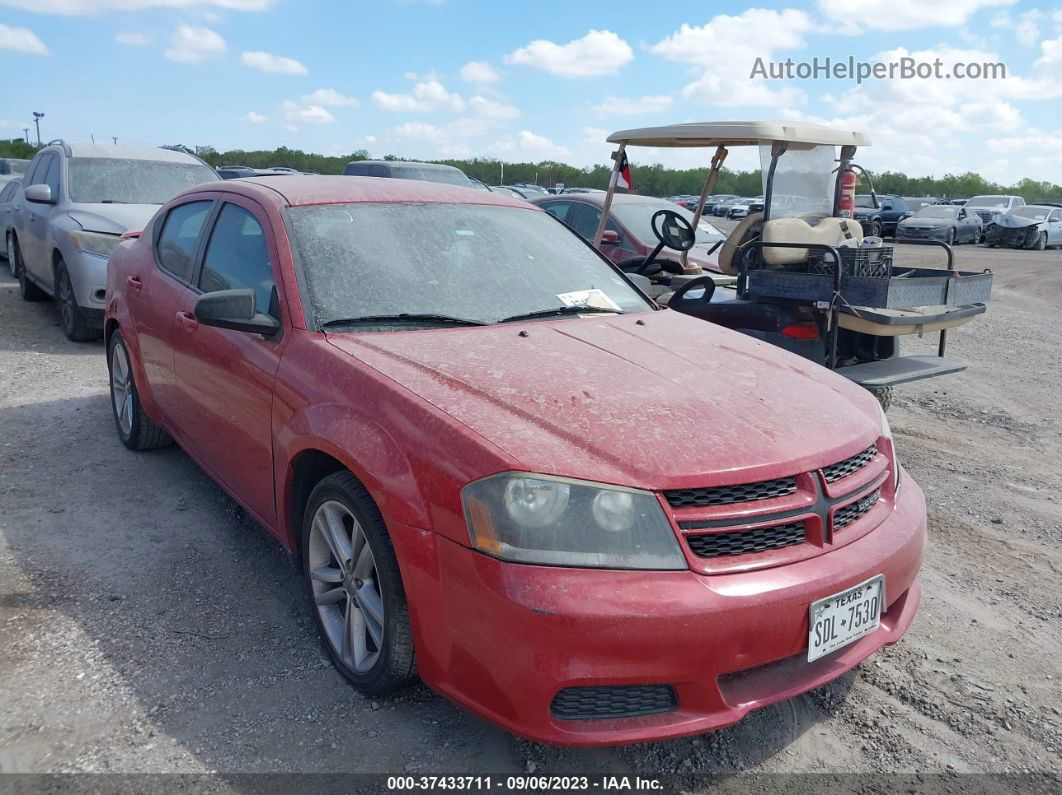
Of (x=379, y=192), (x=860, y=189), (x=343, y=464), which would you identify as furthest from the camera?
(x=860, y=189)

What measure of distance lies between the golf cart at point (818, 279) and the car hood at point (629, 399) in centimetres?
203

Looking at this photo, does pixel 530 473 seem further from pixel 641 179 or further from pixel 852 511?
pixel 641 179

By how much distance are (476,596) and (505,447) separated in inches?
15.9

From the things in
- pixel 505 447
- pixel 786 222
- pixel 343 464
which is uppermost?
pixel 786 222

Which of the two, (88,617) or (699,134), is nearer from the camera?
(88,617)

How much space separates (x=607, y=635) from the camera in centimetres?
219

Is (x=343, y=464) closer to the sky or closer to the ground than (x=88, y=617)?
closer to the sky

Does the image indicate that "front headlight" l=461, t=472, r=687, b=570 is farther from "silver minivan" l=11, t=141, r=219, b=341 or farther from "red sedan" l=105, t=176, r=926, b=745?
"silver minivan" l=11, t=141, r=219, b=341

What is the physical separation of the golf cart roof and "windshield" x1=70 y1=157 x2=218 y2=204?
4748mm

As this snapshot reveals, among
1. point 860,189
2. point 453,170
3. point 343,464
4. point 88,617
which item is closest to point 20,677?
point 88,617

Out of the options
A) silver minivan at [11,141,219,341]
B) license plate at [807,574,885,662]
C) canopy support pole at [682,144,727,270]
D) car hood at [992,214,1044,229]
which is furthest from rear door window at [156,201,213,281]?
car hood at [992,214,1044,229]

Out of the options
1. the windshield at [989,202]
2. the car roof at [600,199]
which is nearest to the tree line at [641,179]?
the windshield at [989,202]

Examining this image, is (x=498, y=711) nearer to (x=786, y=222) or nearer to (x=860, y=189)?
(x=786, y=222)

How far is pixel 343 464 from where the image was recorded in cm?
279
